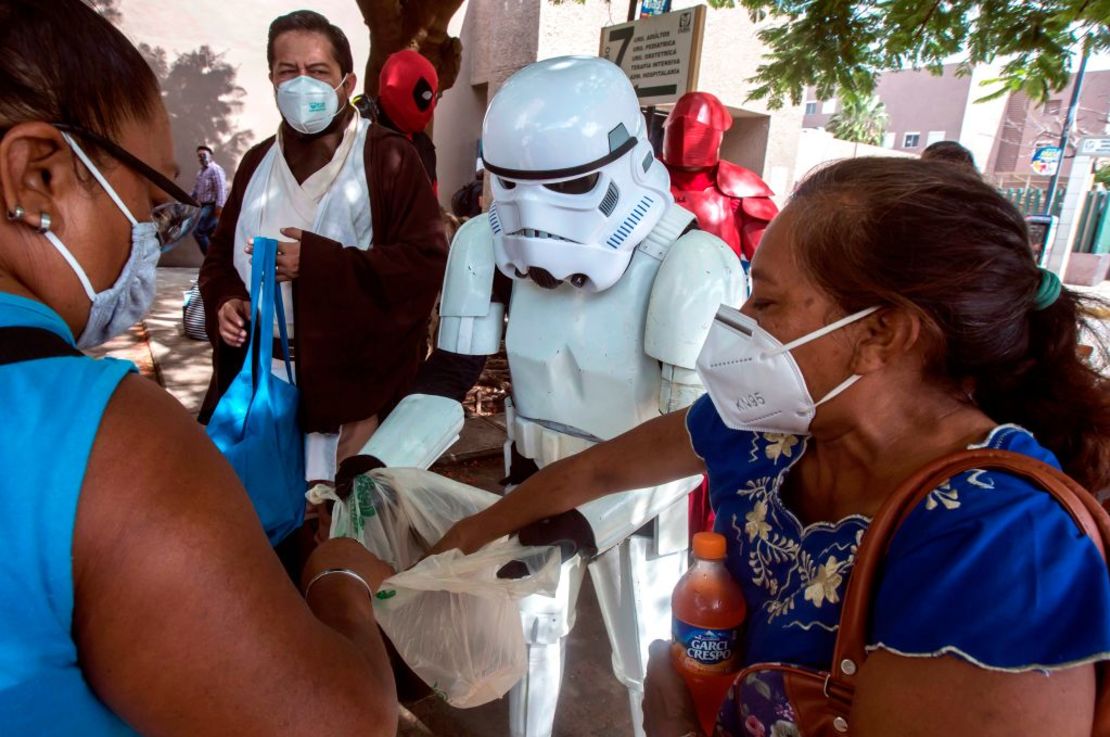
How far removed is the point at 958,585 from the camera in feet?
2.45

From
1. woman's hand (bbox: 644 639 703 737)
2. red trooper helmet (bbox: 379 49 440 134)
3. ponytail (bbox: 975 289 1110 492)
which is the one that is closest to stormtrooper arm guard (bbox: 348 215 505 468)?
woman's hand (bbox: 644 639 703 737)

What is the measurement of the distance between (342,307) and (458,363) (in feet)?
1.84

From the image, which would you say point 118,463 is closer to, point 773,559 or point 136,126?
point 136,126

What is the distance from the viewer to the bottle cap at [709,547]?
1.09 metres

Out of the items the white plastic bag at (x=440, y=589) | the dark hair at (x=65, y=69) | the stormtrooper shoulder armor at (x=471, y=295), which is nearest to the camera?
the dark hair at (x=65, y=69)

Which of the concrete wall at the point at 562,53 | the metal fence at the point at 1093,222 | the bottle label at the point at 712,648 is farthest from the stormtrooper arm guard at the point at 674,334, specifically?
the metal fence at the point at 1093,222

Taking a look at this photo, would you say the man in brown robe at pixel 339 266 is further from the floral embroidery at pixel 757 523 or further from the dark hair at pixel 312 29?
the floral embroidery at pixel 757 523

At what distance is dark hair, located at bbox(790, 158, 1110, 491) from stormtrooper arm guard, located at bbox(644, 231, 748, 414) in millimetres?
467

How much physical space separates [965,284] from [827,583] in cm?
43

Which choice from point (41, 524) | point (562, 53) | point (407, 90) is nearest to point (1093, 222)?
point (562, 53)

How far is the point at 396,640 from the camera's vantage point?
1403 millimetres

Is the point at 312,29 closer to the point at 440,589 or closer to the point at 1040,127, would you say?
the point at 440,589

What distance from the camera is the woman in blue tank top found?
0.57 meters

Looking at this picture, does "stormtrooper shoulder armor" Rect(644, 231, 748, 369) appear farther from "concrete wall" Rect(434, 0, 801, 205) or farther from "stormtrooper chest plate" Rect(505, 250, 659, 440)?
"concrete wall" Rect(434, 0, 801, 205)
